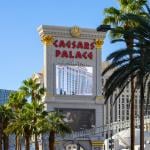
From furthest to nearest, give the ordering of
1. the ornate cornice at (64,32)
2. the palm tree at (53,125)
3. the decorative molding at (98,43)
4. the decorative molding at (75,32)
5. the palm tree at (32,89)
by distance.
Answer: the decorative molding at (98,43)
the decorative molding at (75,32)
the ornate cornice at (64,32)
the palm tree at (32,89)
the palm tree at (53,125)

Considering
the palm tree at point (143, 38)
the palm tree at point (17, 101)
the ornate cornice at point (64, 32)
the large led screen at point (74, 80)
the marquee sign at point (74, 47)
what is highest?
the ornate cornice at point (64, 32)

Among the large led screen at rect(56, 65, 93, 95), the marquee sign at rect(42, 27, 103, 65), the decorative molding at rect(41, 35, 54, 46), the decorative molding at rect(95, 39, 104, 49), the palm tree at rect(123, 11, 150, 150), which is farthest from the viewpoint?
the decorative molding at rect(95, 39, 104, 49)

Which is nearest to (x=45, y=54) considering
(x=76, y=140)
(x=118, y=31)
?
(x=76, y=140)

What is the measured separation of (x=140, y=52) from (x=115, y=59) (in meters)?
2.55

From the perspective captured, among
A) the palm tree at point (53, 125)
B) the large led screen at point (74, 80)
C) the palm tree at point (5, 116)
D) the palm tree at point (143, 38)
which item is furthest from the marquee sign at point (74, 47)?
the palm tree at point (143, 38)

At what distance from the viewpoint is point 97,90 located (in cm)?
12006

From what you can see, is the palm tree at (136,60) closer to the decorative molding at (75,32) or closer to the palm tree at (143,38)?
the palm tree at (143,38)

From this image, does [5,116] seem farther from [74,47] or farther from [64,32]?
[64,32]

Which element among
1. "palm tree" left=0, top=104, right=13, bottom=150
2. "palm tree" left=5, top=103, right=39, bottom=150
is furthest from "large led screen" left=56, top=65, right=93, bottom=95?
"palm tree" left=5, top=103, right=39, bottom=150

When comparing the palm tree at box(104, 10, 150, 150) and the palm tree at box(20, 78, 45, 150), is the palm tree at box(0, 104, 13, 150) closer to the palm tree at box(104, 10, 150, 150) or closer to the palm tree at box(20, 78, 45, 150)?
the palm tree at box(20, 78, 45, 150)

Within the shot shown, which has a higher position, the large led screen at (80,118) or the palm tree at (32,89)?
the palm tree at (32,89)

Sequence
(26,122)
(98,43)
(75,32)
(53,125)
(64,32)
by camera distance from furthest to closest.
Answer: (98,43), (75,32), (64,32), (26,122), (53,125)

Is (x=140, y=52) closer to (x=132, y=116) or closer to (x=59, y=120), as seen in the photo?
(x=132, y=116)

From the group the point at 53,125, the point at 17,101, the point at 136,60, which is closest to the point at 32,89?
the point at 17,101
